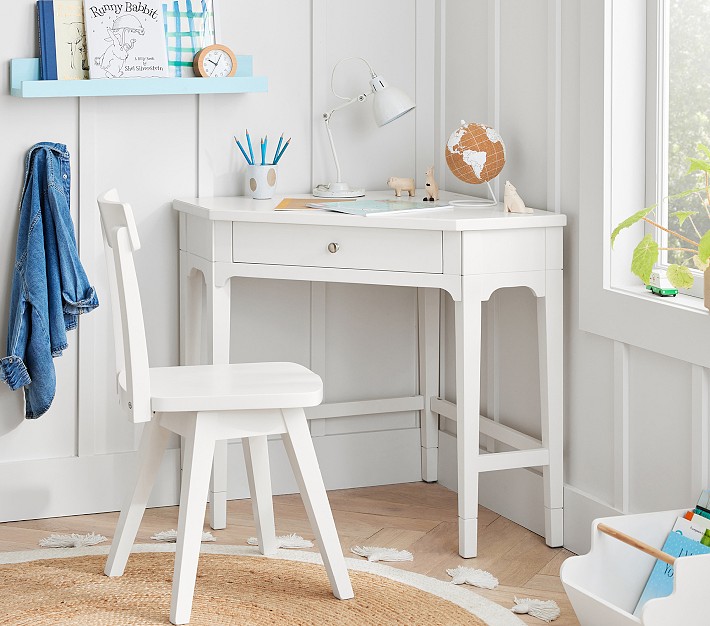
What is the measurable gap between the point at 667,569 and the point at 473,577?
473 millimetres

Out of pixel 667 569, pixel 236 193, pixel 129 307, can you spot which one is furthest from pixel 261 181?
pixel 667 569

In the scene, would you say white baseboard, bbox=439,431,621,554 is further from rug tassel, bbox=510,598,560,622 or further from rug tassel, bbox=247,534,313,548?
rug tassel, bbox=247,534,313,548

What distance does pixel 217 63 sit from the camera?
9.27 ft

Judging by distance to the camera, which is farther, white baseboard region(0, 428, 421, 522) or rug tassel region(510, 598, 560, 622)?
white baseboard region(0, 428, 421, 522)

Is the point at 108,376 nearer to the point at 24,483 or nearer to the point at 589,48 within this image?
the point at 24,483

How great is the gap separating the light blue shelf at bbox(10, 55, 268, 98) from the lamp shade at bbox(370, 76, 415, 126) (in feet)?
0.96

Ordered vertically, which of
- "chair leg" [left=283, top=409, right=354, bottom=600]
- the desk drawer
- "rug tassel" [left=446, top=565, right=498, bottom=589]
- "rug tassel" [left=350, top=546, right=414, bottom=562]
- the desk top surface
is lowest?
Result: "rug tassel" [left=446, top=565, right=498, bottom=589]

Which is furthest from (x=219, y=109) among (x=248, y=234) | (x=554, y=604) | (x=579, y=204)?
(x=554, y=604)

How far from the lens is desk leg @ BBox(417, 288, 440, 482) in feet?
10.3

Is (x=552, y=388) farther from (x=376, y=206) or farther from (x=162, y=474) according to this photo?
(x=162, y=474)

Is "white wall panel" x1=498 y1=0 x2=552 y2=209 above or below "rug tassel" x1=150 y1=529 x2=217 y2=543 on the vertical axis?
above

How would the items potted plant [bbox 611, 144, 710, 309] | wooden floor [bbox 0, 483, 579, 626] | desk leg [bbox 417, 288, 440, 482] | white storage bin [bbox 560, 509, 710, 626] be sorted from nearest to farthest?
white storage bin [bbox 560, 509, 710, 626], potted plant [bbox 611, 144, 710, 309], wooden floor [bbox 0, 483, 579, 626], desk leg [bbox 417, 288, 440, 482]

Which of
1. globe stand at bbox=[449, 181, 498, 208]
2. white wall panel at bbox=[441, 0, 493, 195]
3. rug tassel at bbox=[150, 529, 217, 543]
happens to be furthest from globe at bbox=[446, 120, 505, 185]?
rug tassel at bbox=[150, 529, 217, 543]

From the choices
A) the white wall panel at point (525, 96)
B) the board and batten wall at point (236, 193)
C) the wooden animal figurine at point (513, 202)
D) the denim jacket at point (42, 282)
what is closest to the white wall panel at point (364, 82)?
the board and batten wall at point (236, 193)
